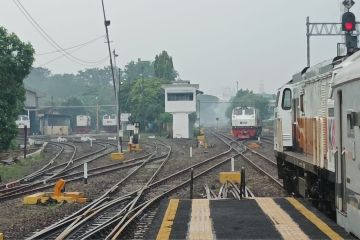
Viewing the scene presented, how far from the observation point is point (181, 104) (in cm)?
6775

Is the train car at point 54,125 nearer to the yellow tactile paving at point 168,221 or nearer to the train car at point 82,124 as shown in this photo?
the train car at point 82,124

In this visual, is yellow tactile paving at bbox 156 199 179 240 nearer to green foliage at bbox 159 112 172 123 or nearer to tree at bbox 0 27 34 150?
tree at bbox 0 27 34 150

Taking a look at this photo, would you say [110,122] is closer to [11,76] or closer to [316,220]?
[11,76]

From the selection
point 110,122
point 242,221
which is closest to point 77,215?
point 242,221

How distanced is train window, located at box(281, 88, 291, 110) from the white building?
4979 cm

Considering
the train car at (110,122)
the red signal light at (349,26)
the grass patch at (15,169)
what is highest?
the red signal light at (349,26)

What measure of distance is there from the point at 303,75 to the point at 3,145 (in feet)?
90.9

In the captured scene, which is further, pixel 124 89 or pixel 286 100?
pixel 124 89

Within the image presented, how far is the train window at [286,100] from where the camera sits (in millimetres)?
15864

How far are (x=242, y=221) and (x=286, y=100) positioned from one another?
6084 millimetres

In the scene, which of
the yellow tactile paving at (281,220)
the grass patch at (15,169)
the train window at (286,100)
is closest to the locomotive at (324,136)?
the train window at (286,100)

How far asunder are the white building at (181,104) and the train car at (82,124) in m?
32.3

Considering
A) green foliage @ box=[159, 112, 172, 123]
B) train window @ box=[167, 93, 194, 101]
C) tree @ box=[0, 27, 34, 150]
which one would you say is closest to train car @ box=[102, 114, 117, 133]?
green foliage @ box=[159, 112, 172, 123]

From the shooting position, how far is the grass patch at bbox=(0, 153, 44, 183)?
80.3 feet
